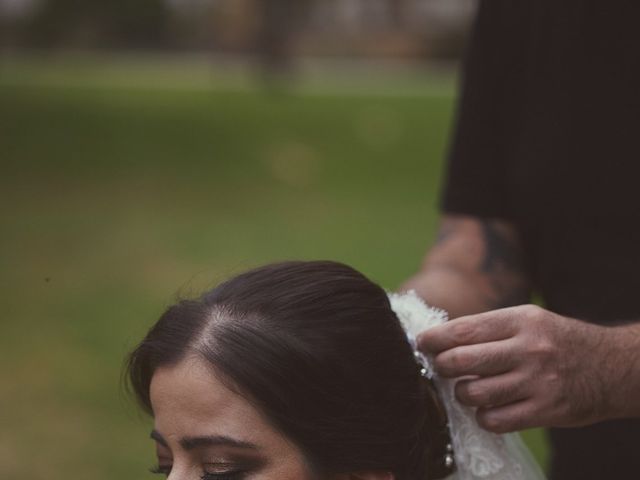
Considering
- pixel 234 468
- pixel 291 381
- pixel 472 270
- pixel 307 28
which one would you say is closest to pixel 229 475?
pixel 234 468

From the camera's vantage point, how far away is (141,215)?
1266cm

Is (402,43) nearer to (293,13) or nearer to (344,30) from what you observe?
(344,30)

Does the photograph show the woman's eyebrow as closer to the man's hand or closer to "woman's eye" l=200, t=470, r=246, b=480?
"woman's eye" l=200, t=470, r=246, b=480

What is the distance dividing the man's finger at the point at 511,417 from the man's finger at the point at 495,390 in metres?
0.01

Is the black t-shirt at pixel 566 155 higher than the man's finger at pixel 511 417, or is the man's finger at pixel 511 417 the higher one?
the black t-shirt at pixel 566 155

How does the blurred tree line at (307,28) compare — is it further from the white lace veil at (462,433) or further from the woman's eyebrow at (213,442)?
the woman's eyebrow at (213,442)

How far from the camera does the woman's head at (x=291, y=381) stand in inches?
93.4

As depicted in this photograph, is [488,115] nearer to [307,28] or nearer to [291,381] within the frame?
[291,381]

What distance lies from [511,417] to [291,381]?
1.53ft

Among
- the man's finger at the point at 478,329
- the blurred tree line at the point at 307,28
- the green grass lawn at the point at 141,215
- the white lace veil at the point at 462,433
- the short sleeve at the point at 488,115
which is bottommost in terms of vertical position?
the blurred tree line at the point at 307,28

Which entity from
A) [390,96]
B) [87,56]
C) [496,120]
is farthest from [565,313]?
→ [87,56]

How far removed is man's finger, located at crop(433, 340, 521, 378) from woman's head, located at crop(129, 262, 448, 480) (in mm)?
135

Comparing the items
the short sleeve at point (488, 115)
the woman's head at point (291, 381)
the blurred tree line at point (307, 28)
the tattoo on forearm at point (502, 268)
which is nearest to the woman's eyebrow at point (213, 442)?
the woman's head at point (291, 381)

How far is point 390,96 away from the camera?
25312 mm
